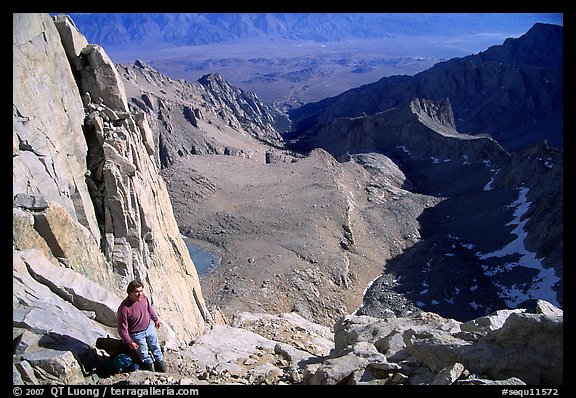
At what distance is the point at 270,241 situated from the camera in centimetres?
5528

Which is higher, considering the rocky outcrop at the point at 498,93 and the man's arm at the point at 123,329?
the rocky outcrop at the point at 498,93

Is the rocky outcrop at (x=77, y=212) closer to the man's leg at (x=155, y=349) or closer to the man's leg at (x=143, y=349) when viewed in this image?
the man's leg at (x=143, y=349)

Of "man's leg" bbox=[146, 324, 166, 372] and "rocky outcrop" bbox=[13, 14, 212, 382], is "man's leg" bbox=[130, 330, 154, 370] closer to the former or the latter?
"man's leg" bbox=[146, 324, 166, 372]

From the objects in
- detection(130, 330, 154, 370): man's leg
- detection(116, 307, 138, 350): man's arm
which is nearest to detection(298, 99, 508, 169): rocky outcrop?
detection(130, 330, 154, 370): man's leg

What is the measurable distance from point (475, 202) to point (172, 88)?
347 ft

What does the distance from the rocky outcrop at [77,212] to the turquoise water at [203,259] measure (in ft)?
79.5

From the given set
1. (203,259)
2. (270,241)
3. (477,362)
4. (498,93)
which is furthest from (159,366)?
(498,93)

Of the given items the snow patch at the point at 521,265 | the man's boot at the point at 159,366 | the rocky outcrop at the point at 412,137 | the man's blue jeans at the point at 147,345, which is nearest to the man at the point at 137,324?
the man's blue jeans at the point at 147,345

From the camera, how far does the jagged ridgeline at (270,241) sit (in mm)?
11469

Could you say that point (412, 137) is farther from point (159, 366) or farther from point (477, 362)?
point (159, 366)

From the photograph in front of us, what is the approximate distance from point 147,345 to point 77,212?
6.28 meters

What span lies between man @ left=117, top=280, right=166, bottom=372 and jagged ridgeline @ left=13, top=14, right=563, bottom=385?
20.8 inches
